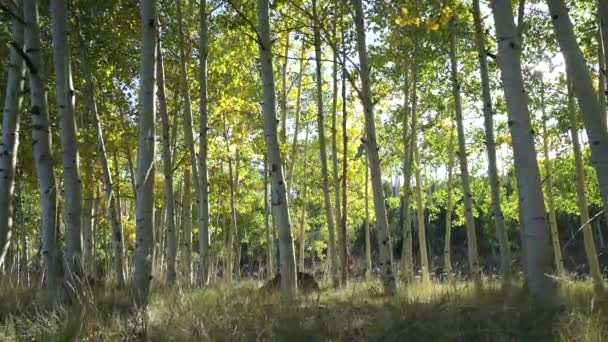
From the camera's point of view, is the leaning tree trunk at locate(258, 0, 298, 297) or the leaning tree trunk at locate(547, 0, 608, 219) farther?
the leaning tree trunk at locate(258, 0, 298, 297)

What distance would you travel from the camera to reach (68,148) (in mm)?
4906

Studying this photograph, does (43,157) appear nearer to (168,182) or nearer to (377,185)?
(168,182)

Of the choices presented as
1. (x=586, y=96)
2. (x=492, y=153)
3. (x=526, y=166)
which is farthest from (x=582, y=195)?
(x=586, y=96)

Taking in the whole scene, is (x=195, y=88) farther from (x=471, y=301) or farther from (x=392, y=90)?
(x=471, y=301)

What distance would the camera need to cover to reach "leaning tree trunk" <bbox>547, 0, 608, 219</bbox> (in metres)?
3.99

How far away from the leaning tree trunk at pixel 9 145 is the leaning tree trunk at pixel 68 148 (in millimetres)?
598

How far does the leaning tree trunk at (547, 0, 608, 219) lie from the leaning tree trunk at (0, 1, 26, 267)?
17.3ft

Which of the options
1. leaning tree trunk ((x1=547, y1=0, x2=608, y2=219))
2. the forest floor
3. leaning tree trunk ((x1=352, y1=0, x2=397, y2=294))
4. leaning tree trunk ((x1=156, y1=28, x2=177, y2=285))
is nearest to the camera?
the forest floor

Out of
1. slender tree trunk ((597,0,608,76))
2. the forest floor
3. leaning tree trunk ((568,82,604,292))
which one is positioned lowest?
the forest floor

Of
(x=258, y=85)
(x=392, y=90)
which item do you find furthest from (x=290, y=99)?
(x=392, y=90)

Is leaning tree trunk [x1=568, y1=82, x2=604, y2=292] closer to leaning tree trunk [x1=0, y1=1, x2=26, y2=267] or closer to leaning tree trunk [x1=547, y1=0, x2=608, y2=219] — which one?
leaning tree trunk [x1=547, y1=0, x2=608, y2=219]

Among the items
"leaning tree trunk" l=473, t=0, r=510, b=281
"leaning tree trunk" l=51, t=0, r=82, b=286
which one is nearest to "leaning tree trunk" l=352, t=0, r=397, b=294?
"leaning tree trunk" l=473, t=0, r=510, b=281

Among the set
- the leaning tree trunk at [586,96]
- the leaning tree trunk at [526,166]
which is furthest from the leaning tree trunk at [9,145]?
the leaning tree trunk at [586,96]

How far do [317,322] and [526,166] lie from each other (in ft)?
7.57
